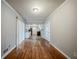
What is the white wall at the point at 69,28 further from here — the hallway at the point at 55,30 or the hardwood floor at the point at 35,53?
the hardwood floor at the point at 35,53

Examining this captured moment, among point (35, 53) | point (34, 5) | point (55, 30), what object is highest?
point (34, 5)

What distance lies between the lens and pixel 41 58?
3605 millimetres

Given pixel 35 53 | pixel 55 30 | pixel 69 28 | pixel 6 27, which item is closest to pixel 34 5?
pixel 6 27

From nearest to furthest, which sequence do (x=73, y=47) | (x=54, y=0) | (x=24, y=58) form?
(x=73, y=47)
(x=24, y=58)
(x=54, y=0)

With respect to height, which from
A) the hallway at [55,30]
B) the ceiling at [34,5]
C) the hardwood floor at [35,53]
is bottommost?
the hardwood floor at [35,53]

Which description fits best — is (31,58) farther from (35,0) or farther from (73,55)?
(35,0)

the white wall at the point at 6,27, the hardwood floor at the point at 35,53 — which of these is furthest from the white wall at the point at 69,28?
the white wall at the point at 6,27

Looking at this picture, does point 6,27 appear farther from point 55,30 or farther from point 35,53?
point 55,30

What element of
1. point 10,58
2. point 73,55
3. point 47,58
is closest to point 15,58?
point 10,58

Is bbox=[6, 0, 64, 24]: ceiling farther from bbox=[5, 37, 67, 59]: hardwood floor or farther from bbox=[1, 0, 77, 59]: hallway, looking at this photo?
bbox=[5, 37, 67, 59]: hardwood floor

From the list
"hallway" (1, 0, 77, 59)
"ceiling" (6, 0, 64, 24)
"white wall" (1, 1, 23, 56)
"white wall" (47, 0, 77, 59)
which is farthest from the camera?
"ceiling" (6, 0, 64, 24)

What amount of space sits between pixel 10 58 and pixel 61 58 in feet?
6.77

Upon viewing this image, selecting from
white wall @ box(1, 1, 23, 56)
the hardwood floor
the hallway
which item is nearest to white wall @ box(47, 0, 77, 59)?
the hallway

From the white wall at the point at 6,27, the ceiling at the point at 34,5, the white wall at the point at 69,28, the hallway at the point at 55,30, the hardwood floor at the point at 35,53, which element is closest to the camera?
the white wall at the point at 69,28
